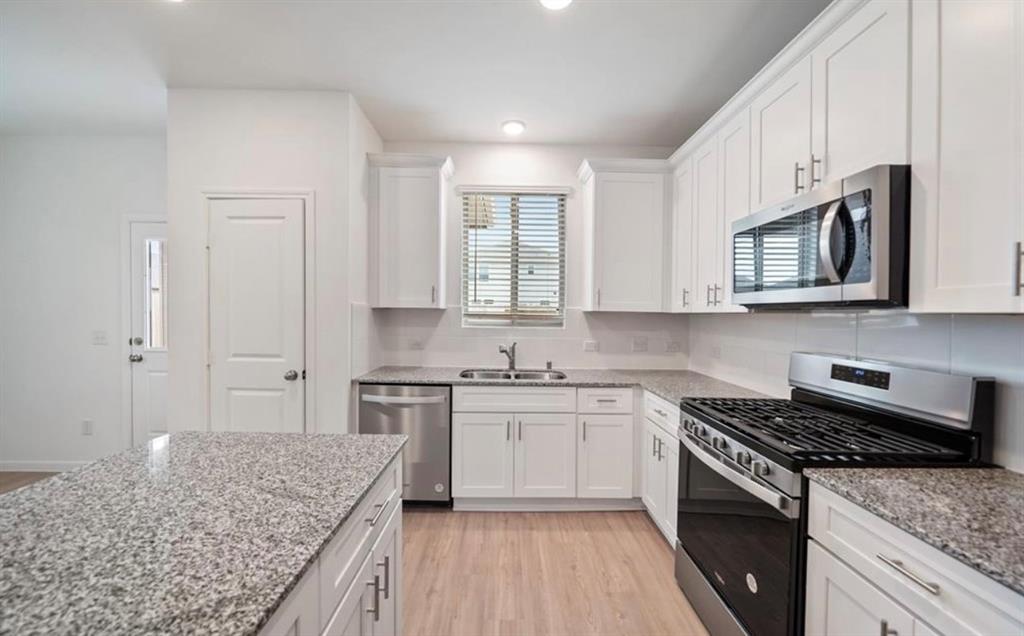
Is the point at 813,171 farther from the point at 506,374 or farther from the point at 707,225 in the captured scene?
the point at 506,374

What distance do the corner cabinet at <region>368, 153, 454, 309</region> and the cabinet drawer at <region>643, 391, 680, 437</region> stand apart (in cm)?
167

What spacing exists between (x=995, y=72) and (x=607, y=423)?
2359 millimetres

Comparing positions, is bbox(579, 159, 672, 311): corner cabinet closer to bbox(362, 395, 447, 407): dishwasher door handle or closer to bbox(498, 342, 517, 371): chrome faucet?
bbox(498, 342, 517, 371): chrome faucet

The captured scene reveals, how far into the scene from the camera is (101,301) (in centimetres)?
359

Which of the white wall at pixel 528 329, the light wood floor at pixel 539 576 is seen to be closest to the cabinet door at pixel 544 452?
the light wood floor at pixel 539 576

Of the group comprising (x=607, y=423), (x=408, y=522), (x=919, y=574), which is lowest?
(x=408, y=522)

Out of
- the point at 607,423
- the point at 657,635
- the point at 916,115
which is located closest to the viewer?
the point at 916,115

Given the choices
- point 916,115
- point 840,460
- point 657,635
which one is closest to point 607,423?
point 657,635

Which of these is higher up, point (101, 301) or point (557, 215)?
point (557, 215)

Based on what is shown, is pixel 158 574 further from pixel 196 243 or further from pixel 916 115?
pixel 196 243

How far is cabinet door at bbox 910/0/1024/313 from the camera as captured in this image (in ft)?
3.37

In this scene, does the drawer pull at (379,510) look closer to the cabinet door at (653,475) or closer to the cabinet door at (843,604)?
the cabinet door at (843,604)

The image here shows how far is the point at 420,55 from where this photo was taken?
232 cm

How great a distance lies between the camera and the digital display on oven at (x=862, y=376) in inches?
62.0
